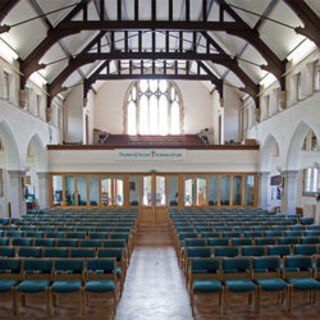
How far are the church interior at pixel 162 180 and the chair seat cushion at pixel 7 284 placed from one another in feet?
0.10

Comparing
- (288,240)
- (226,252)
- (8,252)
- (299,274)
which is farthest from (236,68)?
(8,252)

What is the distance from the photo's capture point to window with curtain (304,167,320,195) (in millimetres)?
14117

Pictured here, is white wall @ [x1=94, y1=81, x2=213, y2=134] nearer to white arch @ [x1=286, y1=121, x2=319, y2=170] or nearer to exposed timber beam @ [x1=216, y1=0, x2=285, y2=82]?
exposed timber beam @ [x1=216, y1=0, x2=285, y2=82]

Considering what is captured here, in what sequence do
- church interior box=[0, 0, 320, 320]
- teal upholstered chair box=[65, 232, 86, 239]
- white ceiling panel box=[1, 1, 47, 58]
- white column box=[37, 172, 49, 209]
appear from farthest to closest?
white column box=[37, 172, 49, 209] < white ceiling panel box=[1, 1, 47, 58] < teal upholstered chair box=[65, 232, 86, 239] < church interior box=[0, 0, 320, 320]

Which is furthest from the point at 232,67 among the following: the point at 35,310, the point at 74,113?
the point at 35,310

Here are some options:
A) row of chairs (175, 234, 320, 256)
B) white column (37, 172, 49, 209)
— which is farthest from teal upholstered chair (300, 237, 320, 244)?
white column (37, 172, 49, 209)

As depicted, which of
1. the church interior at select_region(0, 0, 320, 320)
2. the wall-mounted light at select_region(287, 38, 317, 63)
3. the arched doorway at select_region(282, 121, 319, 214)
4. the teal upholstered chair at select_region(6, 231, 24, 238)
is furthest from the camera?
the arched doorway at select_region(282, 121, 319, 214)

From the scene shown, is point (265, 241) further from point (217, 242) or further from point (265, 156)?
point (265, 156)

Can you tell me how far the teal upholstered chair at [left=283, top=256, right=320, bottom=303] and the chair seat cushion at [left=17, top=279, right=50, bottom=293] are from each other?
4.04 metres

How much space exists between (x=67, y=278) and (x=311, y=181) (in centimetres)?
1394

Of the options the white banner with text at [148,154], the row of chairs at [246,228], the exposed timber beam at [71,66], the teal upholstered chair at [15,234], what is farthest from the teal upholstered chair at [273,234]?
the exposed timber beam at [71,66]

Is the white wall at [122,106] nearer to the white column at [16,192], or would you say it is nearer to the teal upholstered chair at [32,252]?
the white column at [16,192]

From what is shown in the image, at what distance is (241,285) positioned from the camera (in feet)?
14.3

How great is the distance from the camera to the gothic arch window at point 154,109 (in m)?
21.4
